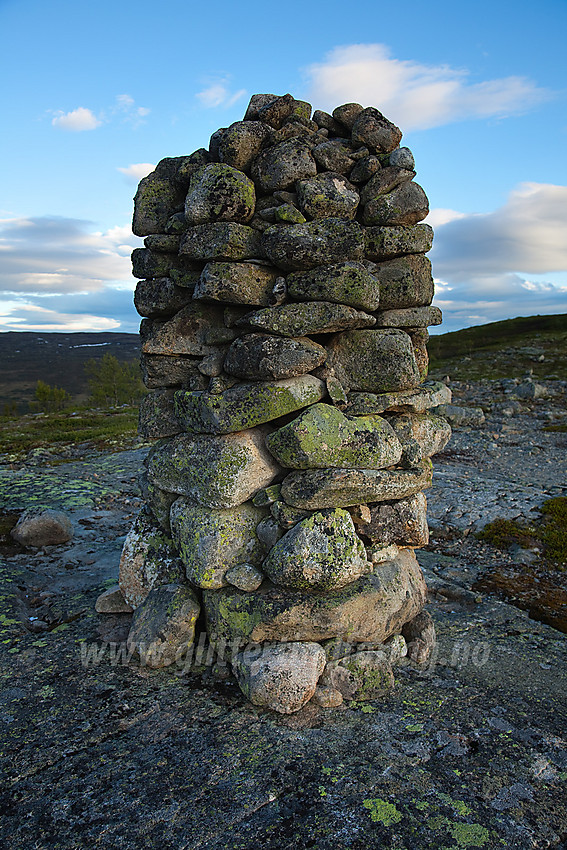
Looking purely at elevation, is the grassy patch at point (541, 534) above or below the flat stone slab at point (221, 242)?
below

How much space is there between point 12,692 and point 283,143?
8.89m

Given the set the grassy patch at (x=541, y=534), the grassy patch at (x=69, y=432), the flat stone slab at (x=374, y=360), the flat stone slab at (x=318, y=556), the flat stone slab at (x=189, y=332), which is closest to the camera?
the flat stone slab at (x=318, y=556)

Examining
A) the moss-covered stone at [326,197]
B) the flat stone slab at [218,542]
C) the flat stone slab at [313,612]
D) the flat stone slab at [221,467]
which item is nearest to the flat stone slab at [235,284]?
the moss-covered stone at [326,197]

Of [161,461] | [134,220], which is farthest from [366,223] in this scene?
[161,461]

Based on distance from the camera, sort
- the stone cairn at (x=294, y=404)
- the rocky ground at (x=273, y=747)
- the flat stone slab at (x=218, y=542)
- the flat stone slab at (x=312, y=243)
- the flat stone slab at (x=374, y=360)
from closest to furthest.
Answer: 1. the rocky ground at (x=273, y=747)
2. the stone cairn at (x=294, y=404)
3. the flat stone slab at (x=312, y=243)
4. the flat stone slab at (x=218, y=542)
5. the flat stone slab at (x=374, y=360)

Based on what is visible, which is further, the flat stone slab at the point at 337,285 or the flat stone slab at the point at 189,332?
the flat stone slab at the point at 189,332

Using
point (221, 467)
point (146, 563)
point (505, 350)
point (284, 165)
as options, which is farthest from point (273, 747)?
point (505, 350)

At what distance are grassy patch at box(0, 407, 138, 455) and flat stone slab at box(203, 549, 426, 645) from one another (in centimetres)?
2102

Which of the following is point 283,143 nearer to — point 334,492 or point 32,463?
point 334,492

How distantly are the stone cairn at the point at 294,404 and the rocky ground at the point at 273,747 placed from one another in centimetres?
66

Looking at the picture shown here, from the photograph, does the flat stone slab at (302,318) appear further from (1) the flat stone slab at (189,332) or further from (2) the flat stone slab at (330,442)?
(2) the flat stone slab at (330,442)

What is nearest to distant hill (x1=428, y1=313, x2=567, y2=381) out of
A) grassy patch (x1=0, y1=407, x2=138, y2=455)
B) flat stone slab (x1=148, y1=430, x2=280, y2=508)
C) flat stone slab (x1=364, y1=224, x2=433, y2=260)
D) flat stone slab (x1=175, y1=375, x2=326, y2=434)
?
grassy patch (x1=0, y1=407, x2=138, y2=455)

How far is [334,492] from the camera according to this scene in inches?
295

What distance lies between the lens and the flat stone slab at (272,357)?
24.6ft
